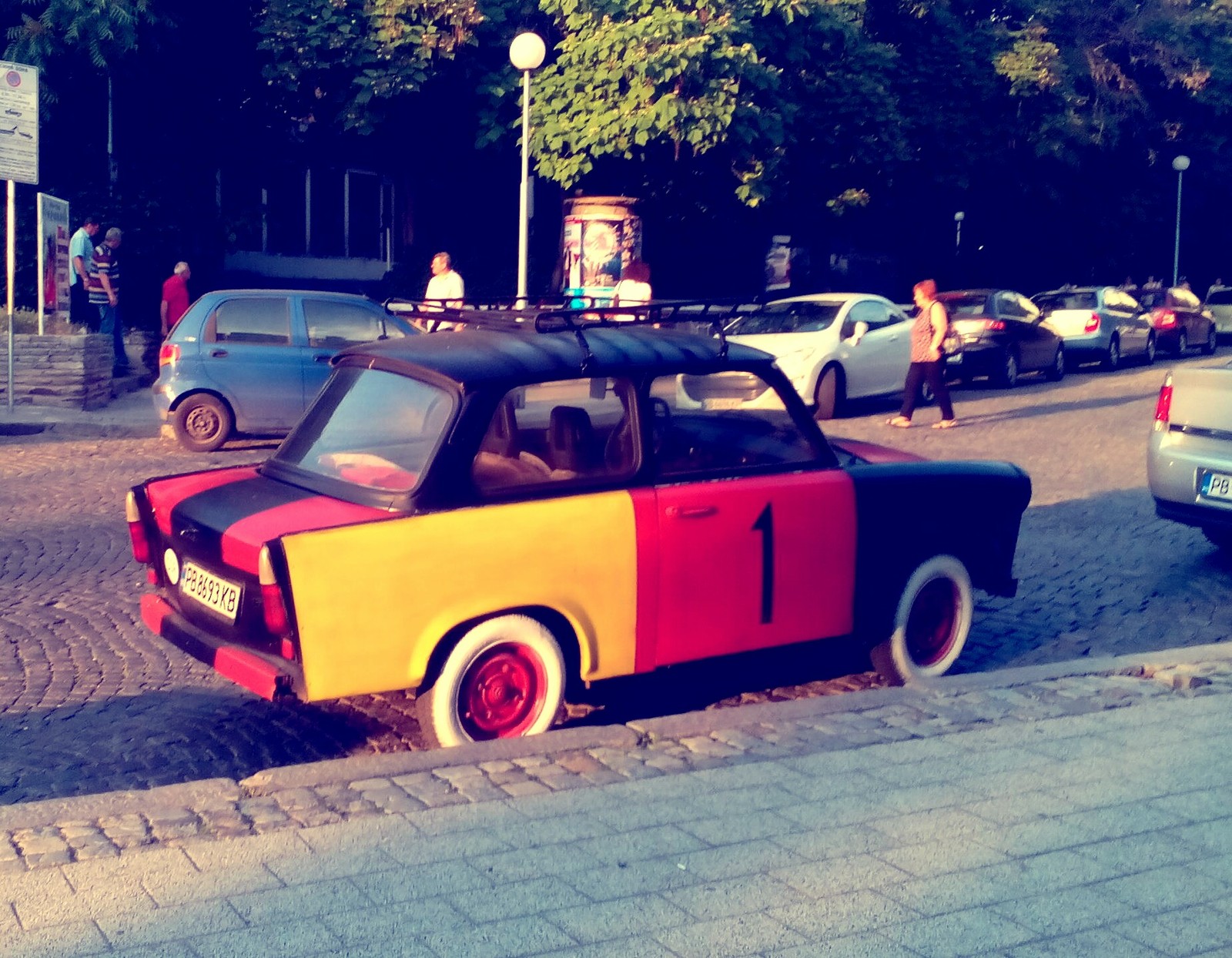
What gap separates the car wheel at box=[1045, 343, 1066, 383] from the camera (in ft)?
77.4

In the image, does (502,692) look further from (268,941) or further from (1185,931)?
(1185,931)

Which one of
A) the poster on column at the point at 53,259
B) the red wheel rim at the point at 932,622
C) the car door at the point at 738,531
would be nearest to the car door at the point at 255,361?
the poster on column at the point at 53,259

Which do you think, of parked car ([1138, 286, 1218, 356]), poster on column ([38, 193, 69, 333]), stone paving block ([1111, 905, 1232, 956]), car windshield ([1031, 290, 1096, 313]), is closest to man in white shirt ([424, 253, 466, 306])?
poster on column ([38, 193, 69, 333])

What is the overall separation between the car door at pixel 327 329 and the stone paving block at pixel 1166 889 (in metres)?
11.2

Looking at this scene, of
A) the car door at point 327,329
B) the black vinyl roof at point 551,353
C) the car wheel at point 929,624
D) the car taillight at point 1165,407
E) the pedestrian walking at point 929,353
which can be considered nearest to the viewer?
the black vinyl roof at point 551,353

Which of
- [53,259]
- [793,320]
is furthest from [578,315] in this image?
[53,259]

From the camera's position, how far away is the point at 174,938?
3.80 m

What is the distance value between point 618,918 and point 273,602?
6.15ft

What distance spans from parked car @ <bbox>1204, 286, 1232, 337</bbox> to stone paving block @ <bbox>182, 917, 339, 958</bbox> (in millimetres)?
35027

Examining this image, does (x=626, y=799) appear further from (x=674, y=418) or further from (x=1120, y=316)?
(x=1120, y=316)

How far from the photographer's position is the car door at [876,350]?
18625 mm

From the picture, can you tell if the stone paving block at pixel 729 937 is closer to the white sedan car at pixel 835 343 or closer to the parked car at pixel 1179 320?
the white sedan car at pixel 835 343

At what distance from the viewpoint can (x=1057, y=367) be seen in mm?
23688

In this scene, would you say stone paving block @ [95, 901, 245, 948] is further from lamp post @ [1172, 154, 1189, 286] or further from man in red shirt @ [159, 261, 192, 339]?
lamp post @ [1172, 154, 1189, 286]
